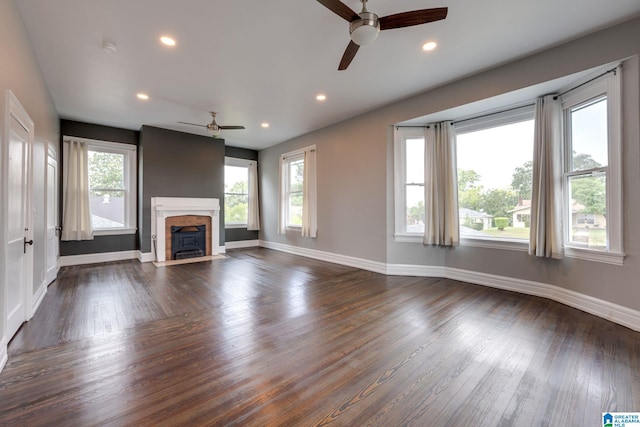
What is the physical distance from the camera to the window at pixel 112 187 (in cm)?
562

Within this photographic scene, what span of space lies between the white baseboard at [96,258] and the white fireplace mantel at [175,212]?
0.78 metres

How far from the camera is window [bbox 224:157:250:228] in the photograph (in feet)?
24.6

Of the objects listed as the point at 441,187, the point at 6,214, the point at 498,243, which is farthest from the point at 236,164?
the point at 498,243

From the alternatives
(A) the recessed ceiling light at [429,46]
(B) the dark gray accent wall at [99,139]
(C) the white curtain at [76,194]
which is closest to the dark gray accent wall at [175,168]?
(B) the dark gray accent wall at [99,139]

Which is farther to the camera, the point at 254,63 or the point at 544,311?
the point at 254,63

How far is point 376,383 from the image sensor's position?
5.77 feet

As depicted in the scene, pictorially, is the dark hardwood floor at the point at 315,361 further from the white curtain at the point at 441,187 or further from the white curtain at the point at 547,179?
the white curtain at the point at 441,187

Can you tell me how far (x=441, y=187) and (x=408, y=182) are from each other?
0.54 metres

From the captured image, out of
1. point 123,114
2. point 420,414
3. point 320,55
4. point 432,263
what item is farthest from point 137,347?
point 123,114

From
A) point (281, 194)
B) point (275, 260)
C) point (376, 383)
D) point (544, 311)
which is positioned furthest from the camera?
point (281, 194)

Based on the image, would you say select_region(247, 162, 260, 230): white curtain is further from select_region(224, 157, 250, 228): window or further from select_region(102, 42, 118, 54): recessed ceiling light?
select_region(102, 42, 118, 54): recessed ceiling light

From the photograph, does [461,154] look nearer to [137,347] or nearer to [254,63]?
[254,63]

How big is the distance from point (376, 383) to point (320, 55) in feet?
10.9

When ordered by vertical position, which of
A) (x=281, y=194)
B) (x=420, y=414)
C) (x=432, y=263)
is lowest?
(x=420, y=414)
